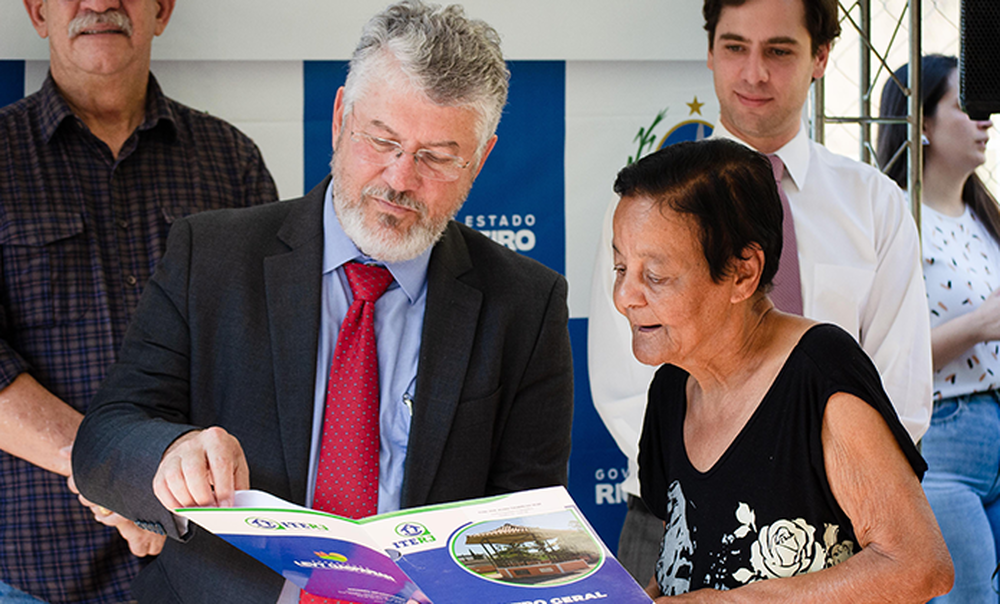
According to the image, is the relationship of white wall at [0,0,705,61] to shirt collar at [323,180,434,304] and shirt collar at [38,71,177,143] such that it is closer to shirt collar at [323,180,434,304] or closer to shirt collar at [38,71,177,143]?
shirt collar at [38,71,177,143]

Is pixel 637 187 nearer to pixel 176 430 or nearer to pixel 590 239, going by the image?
pixel 176 430

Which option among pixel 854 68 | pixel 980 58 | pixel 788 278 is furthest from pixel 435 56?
pixel 854 68

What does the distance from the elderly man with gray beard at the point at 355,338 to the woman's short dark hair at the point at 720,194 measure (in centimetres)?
41

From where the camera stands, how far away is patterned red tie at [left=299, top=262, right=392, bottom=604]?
1502mm

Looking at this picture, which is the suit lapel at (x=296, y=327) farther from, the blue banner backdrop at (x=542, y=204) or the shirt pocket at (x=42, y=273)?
the blue banner backdrop at (x=542, y=204)

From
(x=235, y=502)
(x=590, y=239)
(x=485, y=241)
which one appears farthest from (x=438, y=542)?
(x=590, y=239)

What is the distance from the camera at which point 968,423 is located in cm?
263

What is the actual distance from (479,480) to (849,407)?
702 mm

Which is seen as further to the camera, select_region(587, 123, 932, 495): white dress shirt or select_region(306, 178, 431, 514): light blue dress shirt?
select_region(587, 123, 932, 495): white dress shirt

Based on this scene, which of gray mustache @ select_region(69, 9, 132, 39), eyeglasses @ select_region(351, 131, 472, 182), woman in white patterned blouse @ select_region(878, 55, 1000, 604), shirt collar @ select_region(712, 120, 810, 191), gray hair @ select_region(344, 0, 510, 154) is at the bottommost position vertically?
woman in white patterned blouse @ select_region(878, 55, 1000, 604)

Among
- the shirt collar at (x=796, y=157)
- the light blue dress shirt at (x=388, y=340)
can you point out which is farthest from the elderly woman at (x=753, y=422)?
the shirt collar at (x=796, y=157)

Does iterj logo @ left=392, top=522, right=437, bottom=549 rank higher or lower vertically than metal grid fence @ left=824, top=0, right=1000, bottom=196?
lower

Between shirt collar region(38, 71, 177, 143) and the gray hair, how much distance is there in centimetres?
84

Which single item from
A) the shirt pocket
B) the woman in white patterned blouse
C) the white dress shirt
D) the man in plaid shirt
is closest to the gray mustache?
the man in plaid shirt
